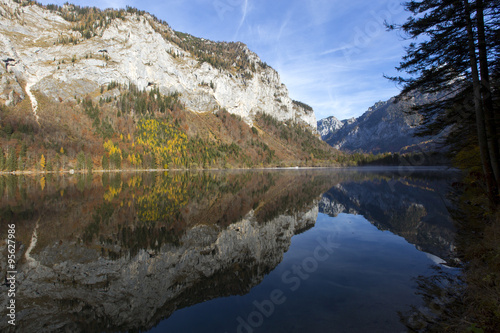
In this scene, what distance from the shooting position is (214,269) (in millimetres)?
9984

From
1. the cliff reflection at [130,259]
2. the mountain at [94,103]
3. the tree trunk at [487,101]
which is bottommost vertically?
the cliff reflection at [130,259]

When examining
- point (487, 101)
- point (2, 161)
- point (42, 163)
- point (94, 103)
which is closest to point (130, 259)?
point (487, 101)

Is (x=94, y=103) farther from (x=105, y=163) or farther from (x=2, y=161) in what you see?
(x=2, y=161)

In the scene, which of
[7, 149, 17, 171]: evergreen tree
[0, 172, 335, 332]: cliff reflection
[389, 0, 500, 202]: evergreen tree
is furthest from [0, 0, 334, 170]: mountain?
[389, 0, 500, 202]: evergreen tree

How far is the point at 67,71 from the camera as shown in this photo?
6186 inches

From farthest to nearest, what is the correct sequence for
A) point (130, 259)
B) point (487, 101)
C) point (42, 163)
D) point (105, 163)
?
point (105, 163) < point (42, 163) < point (487, 101) < point (130, 259)

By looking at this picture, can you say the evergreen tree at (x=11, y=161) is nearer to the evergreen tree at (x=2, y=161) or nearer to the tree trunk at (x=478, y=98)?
the evergreen tree at (x=2, y=161)

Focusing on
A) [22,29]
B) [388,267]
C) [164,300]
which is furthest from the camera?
[22,29]

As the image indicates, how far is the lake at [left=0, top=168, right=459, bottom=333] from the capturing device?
6508 millimetres

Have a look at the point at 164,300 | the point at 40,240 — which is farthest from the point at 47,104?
the point at 164,300

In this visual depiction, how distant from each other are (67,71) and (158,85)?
57.5 m

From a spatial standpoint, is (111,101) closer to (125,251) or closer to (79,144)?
(79,144)

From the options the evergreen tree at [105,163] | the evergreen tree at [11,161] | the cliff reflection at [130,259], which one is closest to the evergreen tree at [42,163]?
the evergreen tree at [11,161]

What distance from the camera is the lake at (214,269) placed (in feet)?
21.4
